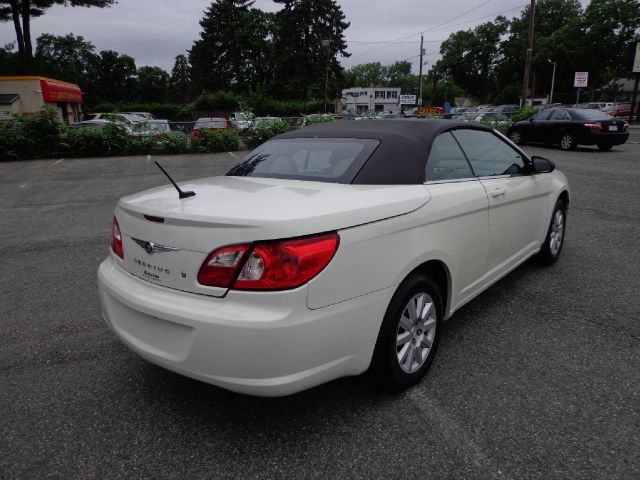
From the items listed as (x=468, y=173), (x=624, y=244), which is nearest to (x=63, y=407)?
(x=468, y=173)

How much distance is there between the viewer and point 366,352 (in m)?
2.28

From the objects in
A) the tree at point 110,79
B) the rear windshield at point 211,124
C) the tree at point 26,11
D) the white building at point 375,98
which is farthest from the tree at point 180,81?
the rear windshield at point 211,124

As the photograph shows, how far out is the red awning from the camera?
1091 inches

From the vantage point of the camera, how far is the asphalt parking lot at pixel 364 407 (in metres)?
2.12

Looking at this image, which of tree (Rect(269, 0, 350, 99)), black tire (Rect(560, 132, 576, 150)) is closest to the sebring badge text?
black tire (Rect(560, 132, 576, 150))

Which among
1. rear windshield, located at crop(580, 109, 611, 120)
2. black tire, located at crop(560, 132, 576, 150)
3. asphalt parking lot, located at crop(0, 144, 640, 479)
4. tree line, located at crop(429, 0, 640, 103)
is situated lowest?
asphalt parking lot, located at crop(0, 144, 640, 479)

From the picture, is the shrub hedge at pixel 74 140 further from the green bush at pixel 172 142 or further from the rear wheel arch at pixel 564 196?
the rear wheel arch at pixel 564 196

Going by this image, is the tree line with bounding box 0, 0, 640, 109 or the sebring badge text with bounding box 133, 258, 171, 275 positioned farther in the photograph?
the tree line with bounding box 0, 0, 640, 109

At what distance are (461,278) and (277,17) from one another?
59.2 metres

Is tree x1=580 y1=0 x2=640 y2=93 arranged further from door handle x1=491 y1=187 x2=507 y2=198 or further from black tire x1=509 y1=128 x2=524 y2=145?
door handle x1=491 y1=187 x2=507 y2=198

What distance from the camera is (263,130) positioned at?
1848cm

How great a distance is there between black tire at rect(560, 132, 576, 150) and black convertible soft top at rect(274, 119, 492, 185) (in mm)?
14522

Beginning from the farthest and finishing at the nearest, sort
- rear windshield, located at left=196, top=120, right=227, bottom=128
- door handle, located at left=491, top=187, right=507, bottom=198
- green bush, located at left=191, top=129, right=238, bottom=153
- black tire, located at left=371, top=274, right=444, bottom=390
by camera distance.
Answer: rear windshield, located at left=196, top=120, right=227, bottom=128 < green bush, located at left=191, top=129, right=238, bottom=153 < door handle, located at left=491, top=187, right=507, bottom=198 < black tire, located at left=371, top=274, right=444, bottom=390

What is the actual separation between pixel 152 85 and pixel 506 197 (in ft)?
302
